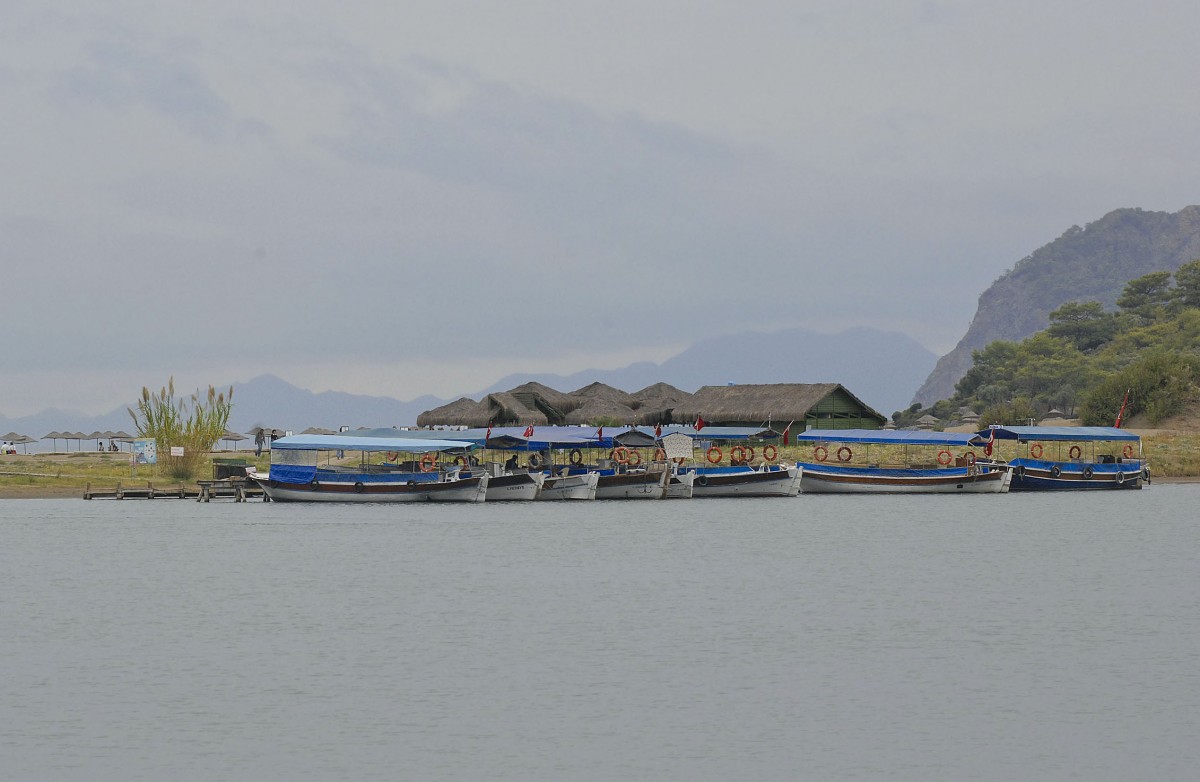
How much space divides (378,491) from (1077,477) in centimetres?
4229

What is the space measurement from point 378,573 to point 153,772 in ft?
79.3

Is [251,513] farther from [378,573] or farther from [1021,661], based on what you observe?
[1021,661]

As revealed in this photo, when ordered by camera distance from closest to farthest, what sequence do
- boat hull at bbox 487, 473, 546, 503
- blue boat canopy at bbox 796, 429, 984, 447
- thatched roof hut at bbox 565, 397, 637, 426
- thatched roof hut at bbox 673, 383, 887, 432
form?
boat hull at bbox 487, 473, 546, 503 → blue boat canopy at bbox 796, 429, 984, 447 → thatched roof hut at bbox 673, 383, 887, 432 → thatched roof hut at bbox 565, 397, 637, 426

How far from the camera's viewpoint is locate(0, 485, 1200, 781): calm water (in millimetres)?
20469

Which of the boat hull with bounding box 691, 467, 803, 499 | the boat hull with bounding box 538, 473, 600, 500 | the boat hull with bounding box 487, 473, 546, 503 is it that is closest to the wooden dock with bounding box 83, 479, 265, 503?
the boat hull with bounding box 487, 473, 546, 503

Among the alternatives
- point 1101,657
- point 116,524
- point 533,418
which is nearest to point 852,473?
point 533,418

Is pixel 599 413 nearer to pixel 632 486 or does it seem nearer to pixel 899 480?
pixel 899 480

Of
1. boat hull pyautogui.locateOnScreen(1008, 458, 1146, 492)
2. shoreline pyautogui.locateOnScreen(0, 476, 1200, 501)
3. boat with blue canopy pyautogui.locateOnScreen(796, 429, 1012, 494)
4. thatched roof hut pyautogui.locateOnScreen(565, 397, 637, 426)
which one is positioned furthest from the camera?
thatched roof hut pyautogui.locateOnScreen(565, 397, 637, 426)

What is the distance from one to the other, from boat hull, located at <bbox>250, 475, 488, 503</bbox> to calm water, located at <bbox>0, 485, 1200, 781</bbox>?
14.7 m

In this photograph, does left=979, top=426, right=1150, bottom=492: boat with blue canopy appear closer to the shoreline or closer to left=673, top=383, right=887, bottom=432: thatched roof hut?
left=673, top=383, right=887, bottom=432: thatched roof hut

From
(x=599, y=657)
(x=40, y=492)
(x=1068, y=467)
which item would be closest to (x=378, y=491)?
(x=40, y=492)

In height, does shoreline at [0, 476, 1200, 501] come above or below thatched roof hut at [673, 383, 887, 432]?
below

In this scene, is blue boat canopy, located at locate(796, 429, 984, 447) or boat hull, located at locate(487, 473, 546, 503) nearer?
boat hull, located at locate(487, 473, 546, 503)

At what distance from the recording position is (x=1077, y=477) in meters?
85.6
